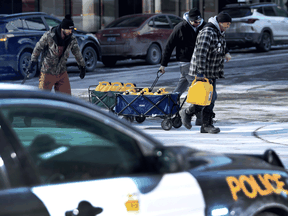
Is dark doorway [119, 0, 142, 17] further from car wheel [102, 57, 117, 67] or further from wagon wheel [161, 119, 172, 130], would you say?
wagon wheel [161, 119, 172, 130]

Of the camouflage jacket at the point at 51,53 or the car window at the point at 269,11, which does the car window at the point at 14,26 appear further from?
the car window at the point at 269,11

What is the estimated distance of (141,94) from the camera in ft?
26.6

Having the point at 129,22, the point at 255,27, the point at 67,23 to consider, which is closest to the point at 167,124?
the point at 67,23

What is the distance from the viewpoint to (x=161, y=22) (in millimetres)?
18703

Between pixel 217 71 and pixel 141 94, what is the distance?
1.18 metres

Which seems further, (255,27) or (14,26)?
(255,27)

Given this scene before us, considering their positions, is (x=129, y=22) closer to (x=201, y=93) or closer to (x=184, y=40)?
(x=184, y=40)

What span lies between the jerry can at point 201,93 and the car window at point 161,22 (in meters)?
11.1

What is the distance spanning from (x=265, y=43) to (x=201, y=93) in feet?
49.7

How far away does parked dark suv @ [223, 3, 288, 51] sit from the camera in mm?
21359

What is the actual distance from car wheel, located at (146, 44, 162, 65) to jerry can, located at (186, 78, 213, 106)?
10.4m

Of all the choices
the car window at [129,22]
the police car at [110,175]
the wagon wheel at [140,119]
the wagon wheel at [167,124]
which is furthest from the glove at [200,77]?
the car window at [129,22]

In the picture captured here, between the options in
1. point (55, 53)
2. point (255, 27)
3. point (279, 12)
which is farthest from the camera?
point (279, 12)

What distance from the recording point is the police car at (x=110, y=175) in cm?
245
